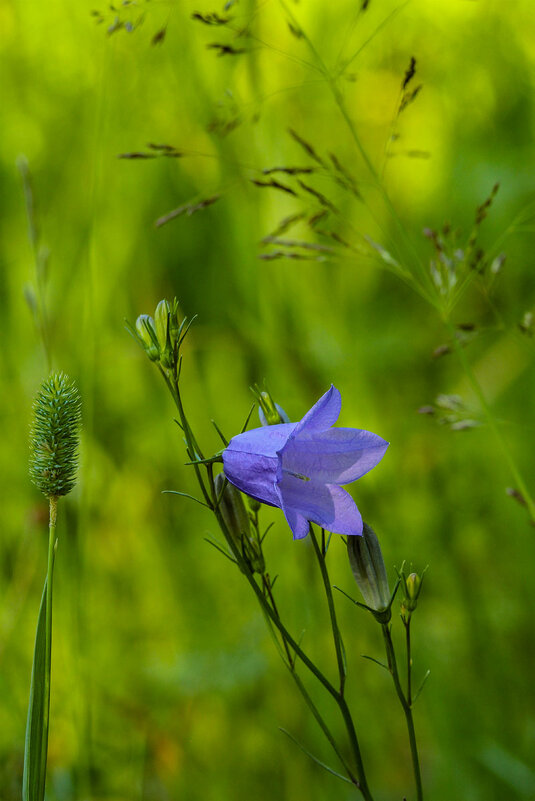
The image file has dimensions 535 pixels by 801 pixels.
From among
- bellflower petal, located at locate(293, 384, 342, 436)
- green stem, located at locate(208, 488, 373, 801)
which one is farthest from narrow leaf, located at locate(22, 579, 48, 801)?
bellflower petal, located at locate(293, 384, 342, 436)

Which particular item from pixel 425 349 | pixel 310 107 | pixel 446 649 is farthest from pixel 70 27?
pixel 446 649

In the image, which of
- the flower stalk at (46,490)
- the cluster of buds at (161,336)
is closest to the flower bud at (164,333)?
the cluster of buds at (161,336)

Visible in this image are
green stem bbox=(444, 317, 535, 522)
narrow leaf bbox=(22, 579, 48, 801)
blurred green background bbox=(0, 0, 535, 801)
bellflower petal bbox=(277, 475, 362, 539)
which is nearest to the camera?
narrow leaf bbox=(22, 579, 48, 801)

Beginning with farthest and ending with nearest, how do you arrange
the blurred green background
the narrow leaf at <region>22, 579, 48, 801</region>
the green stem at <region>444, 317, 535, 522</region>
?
the blurred green background
the green stem at <region>444, 317, 535, 522</region>
the narrow leaf at <region>22, 579, 48, 801</region>

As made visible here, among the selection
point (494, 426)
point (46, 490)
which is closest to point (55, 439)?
point (46, 490)

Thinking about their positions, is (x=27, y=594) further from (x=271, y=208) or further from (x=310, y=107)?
(x=310, y=107)

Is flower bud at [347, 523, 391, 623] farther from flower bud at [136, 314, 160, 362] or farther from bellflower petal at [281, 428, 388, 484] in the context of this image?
flower bud at [136, 314, 160, 362]

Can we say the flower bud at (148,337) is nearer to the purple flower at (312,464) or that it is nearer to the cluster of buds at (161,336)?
the cluster of buds at (161,336)

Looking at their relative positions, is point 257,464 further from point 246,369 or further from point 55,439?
point 246,369
